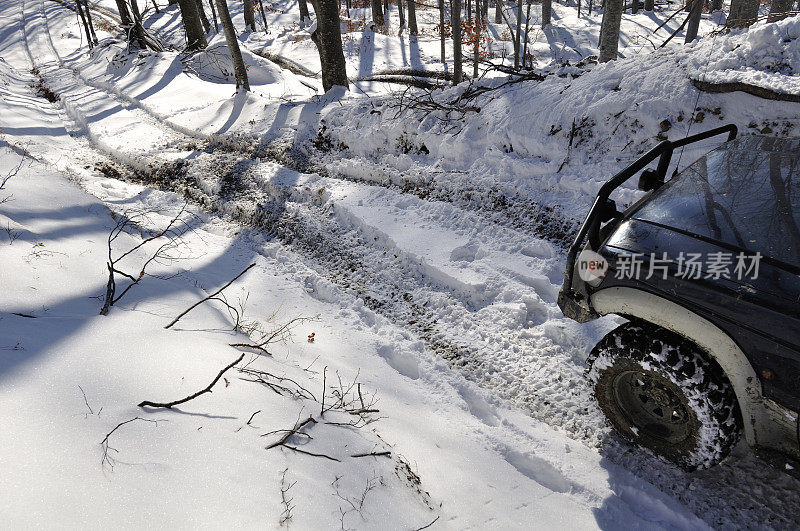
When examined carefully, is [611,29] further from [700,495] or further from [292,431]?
[292,431]

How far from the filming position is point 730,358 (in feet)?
7.39

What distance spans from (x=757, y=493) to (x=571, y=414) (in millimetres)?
1116

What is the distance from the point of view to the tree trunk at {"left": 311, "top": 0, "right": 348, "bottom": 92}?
9102mm

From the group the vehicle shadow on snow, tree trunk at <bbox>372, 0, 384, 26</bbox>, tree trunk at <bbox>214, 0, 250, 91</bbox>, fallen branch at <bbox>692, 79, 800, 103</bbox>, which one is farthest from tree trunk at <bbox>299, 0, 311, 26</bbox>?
the vehicle shadow on snow

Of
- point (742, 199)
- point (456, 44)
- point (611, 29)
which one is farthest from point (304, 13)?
point (742, 199)

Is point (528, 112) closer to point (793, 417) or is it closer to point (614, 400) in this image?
point (614, 400)

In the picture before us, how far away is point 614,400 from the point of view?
113 inches

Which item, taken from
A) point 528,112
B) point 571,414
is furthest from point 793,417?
point 528,112

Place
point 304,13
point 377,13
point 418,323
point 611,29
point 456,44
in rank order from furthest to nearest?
1. point 304,13
2. point 377,13
3. point 456,44
4. point 611,29
5. point 418,323

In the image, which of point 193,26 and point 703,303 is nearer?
point 703,303

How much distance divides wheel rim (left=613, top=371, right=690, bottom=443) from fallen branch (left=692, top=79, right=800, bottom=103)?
4.18 m

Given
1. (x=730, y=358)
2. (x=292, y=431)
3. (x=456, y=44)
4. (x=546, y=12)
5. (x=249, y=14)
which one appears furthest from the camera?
(x=546, y=12)

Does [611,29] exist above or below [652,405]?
above

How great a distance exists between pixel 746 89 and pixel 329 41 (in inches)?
308
